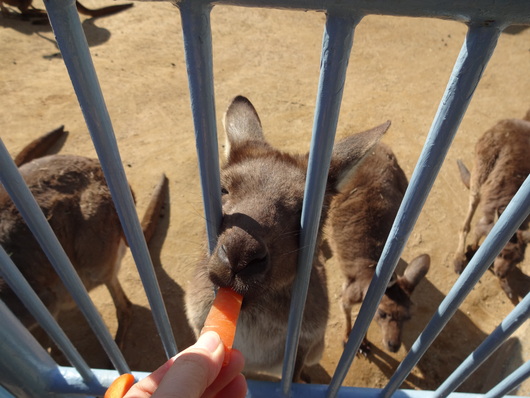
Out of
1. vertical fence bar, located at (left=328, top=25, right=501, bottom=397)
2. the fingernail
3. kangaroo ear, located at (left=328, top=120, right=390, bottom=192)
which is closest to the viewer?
vertical fence bar, located at (left=328, top=25, right=501, bottom=397)

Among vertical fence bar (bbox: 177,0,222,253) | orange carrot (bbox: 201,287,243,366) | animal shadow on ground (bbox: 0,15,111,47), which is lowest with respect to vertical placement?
orange carrot (bbox: 201,287,243,366)

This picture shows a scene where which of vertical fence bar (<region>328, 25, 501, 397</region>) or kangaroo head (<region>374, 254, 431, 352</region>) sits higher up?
vertical fence bar (<region>328, 25, 501, 397</region>)

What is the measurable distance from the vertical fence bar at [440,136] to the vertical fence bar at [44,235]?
84cm

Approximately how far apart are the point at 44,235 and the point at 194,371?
20.6 inches

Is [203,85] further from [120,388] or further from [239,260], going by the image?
[120,388]

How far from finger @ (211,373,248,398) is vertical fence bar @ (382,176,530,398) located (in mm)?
553

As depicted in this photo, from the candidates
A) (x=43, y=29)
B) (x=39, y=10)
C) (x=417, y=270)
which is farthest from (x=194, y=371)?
(x=39, y=10)

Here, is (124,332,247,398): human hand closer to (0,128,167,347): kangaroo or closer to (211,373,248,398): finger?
(211,373,248,398): finger

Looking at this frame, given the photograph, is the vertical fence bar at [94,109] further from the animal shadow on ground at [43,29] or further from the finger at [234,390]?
the animal shadow on ground at [43,29]

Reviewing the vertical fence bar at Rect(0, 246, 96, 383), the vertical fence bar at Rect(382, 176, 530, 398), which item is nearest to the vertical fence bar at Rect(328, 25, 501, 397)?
the vertical fence bar at Rect(382, 176, 530, 398)

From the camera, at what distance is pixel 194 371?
0.86m

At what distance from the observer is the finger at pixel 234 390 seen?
106 centimetres

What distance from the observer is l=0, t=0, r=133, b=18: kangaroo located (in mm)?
5934

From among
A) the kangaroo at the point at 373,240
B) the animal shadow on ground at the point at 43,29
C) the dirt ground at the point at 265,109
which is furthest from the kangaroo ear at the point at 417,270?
the animal shadow on ground at the point at 43,29
